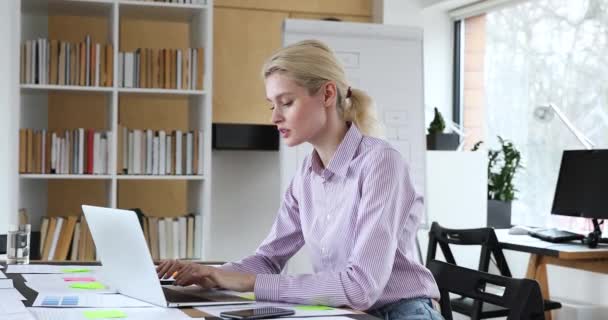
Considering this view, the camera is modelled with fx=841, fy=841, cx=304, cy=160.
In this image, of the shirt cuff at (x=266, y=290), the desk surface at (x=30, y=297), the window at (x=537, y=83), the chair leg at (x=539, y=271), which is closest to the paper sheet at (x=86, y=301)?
the desk surface at (x=30, y=297)

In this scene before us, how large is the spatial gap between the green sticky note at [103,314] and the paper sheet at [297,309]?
161 millimetres

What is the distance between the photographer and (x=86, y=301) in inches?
67.2

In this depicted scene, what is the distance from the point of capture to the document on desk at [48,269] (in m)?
2.21

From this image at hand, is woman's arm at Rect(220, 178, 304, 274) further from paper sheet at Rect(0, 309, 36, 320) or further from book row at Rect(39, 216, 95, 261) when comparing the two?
book row at Rect(39, 216, 95, 261)

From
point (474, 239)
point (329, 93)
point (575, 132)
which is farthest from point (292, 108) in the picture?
point (575, 132)

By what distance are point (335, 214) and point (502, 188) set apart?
3491 mm

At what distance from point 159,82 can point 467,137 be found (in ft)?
7.65

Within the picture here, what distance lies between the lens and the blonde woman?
1.79 meters

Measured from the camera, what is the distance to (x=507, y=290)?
171 centimetres

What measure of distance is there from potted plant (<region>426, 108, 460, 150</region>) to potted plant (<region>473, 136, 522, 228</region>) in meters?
0.19

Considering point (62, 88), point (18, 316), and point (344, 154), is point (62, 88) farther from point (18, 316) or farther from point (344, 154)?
point (18, 316)

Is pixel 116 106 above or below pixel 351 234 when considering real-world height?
above

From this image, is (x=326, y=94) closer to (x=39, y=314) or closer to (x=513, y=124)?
(x=39, y=314)

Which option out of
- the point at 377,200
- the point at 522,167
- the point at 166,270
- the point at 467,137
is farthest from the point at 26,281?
the point at 467,137
